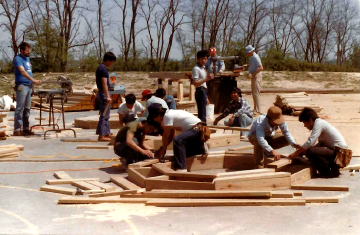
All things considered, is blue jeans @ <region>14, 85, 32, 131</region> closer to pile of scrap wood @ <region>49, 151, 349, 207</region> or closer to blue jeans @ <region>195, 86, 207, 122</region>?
blue jeans @ <region>195, 86, 207, 122</region>

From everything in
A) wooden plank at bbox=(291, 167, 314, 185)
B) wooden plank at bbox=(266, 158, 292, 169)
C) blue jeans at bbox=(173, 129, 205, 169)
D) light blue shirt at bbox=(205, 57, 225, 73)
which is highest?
light blue shirt at bbox=(205, 57, 225, 73)

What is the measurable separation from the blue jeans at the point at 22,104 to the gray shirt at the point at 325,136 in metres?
6.67

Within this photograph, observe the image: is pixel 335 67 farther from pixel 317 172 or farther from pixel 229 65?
pixel 317 172

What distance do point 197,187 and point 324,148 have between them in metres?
1.98

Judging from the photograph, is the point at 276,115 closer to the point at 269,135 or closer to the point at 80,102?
the point at 269,135

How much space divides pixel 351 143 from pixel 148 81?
57.6 feet

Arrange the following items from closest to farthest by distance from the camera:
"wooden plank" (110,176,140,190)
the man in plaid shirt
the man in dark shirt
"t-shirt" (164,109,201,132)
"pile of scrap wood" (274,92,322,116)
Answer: "wooden plank" (110,176,140,190) < "t-shirt" (164,109,201,132) < the man in dark shirt < the man in plaid shirt < "pile of scrap wood" (274,92,322,116)

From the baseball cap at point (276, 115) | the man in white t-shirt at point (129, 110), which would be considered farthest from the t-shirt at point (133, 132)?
the baseball cap at point (276, 115)

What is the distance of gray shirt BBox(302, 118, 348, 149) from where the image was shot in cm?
710

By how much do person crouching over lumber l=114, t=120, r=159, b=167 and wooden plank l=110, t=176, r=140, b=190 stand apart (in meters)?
0.63

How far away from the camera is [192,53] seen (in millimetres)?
38625

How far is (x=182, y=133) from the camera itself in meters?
7.66

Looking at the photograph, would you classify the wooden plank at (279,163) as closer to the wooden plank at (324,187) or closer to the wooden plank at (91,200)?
the wooden plank at (324,187)

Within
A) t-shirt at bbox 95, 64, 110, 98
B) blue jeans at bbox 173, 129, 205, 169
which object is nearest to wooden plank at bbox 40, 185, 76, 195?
blue jeans at bbox 173, 129, 205, 169
